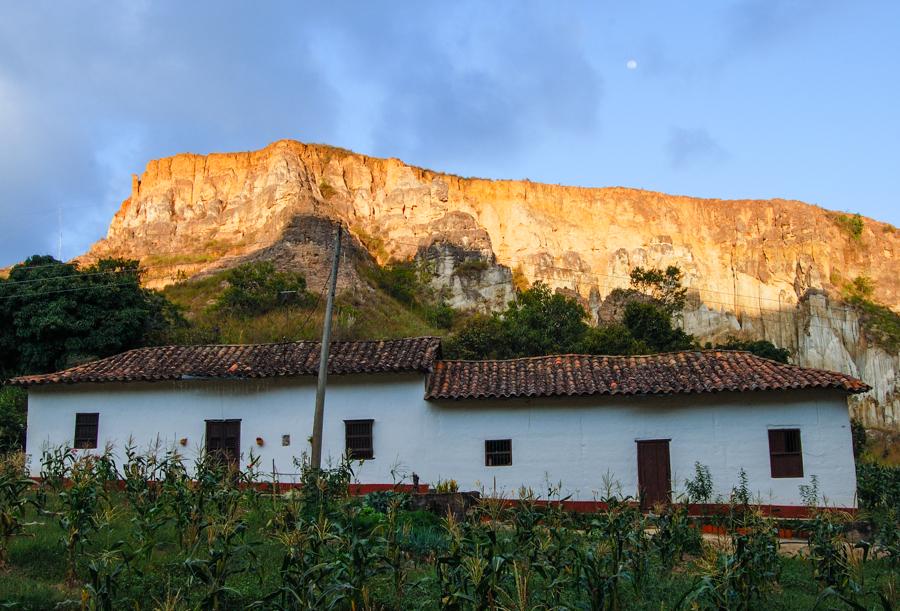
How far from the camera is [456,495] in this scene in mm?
13688

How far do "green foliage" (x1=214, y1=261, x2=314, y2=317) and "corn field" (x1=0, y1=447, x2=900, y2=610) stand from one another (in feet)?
95.3

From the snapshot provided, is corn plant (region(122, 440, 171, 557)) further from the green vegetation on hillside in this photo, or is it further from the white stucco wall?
the green vegetation on hillside

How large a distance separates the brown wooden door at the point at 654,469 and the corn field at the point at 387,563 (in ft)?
15.9

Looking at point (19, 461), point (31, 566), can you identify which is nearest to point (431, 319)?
point (19, 461)

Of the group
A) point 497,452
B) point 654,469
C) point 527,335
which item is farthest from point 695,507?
point 527,335

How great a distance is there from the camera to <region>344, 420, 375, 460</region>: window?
731 inches

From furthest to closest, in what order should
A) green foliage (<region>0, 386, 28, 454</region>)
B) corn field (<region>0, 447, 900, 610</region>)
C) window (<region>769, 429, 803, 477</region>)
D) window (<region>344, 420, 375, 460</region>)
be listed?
1. green foliage (<region>0, 386, 28, 454</region>)
2. window (<region>344, 420, 375, 460</region>)
3. window (<region>769, 429, 803, 477</region>)
4. corn field (<region>0, 447, 900, 610</region>)

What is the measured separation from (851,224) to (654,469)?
6603 cm

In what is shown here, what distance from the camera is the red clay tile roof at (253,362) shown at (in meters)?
18.7

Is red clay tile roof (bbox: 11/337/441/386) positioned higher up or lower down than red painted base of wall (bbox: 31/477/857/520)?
higher up

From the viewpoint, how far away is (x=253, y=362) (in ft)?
64.9

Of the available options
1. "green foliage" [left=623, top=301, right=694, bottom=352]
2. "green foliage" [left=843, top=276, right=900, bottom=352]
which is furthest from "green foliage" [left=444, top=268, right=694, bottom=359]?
"green foliage" [left=843, top=276, right=900, bottom=352]

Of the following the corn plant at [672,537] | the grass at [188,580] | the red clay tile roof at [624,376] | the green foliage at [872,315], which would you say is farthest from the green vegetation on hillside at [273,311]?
the green foliage at [872,315]

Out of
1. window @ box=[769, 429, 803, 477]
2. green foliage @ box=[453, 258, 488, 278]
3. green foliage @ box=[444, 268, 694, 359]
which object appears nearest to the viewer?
window @ box=[769, 429, 803, 477]
